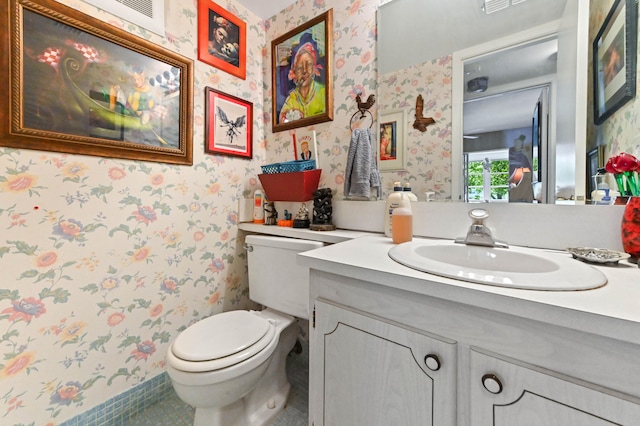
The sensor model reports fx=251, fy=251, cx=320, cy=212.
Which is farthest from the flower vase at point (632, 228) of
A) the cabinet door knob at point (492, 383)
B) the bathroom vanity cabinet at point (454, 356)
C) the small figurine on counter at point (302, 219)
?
the small figurine on counter at point (302, 219)

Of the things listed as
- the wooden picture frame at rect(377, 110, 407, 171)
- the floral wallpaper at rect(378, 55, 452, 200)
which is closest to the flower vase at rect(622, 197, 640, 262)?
the floral wallpaper at rect(378, 55, 452, 200)

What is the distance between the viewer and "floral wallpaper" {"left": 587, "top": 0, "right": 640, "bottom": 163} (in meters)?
0.69

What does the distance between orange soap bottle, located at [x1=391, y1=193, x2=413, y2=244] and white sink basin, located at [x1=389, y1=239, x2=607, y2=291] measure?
0.08 metres

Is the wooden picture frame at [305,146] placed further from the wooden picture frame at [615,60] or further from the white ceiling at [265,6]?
the wooden picture frame at [615,60]

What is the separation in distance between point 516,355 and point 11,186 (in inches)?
60.0

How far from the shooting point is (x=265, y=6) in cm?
155

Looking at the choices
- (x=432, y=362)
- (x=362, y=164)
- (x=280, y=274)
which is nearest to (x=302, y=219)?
(x=280, y=274)

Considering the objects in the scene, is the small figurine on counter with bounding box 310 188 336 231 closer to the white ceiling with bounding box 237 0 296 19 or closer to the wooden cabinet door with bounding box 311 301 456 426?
the wooden cabinet door with bounding box 311 301 456 426

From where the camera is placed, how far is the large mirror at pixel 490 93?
81 cm

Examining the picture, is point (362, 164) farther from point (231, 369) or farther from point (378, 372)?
point (231, 369)

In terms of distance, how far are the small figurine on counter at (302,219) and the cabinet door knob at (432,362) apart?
906mm

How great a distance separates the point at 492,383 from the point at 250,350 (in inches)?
29.9

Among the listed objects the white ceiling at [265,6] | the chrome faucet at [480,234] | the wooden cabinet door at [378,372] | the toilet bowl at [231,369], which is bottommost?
the toilet bowl at [231,369]

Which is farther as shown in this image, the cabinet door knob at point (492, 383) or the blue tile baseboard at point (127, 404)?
the blue tile baseboard at point (127, 404)
